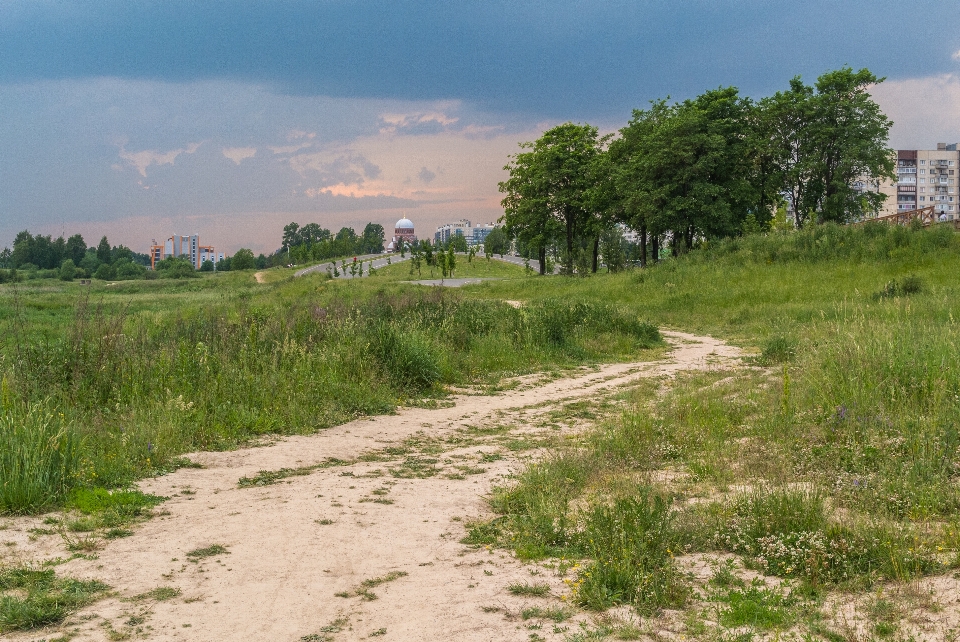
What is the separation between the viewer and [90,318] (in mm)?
11320

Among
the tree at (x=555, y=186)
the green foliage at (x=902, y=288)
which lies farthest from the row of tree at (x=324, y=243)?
the green foliage at (x=902, y=288)

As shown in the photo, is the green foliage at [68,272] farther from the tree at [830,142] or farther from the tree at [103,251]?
the tree at [830,142]

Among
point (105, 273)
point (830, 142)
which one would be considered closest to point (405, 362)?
point (830, 142)

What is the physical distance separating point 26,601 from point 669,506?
4.62 metres

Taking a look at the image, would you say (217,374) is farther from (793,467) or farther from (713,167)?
(713,167)

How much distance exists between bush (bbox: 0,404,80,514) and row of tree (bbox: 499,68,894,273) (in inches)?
1449

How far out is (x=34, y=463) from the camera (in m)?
6.51

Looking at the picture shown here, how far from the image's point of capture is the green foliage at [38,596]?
4.21 metres

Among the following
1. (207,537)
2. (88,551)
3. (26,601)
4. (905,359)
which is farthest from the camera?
(905,359)

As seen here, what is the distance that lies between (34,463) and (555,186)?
50.0 meters

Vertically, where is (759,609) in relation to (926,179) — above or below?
below

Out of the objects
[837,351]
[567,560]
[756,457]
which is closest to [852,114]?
[837,351]

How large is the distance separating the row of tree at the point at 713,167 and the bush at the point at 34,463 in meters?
36.8

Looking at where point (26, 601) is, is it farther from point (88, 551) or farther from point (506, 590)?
point (506, 590)
